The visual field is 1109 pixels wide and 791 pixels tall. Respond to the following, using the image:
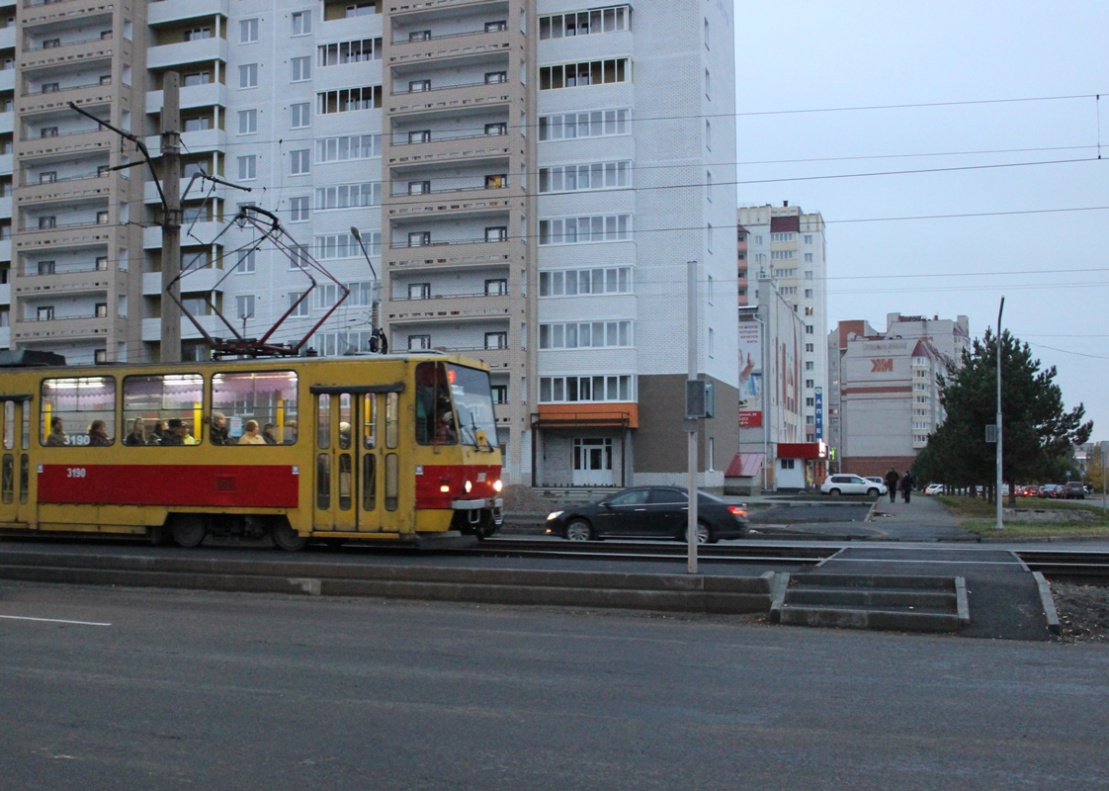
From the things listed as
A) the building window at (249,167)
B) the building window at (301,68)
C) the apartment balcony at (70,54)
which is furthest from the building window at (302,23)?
the apartment balcony at (70,54)

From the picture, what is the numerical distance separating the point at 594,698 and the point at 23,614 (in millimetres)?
7901

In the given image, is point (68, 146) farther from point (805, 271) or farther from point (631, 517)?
point (805, 271)

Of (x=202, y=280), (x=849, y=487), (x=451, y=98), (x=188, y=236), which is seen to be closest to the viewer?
(x=451, y=98)

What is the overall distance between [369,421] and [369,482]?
3.27 feet

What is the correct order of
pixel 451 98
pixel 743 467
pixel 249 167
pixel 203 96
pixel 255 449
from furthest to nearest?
pixel 743 467 → pixel 249 167 → pixel 203 96 → pixel 451 98 → pixel 255 449

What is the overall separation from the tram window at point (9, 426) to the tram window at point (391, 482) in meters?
8.22

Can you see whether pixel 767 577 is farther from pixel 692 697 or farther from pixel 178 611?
pixel 178 611

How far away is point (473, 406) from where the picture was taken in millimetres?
17984

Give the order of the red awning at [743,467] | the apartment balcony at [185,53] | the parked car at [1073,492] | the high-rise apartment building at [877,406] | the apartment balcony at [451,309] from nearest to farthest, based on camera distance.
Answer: the apartment balcony at [451,309] → the apartment balcony at [185,53] → the red awning at [743,467] → the parked car at [1073,492] → the high-rise apartment building at [877,406]

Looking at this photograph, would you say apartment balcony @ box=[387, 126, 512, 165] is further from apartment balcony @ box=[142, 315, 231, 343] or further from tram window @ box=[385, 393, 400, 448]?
tram window @ box=[385, 393, 400, 448]

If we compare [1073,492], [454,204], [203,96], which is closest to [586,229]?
[454,204]

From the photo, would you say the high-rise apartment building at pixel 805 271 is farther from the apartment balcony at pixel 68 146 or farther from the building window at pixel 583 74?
the apartment balcony at pixel 68 146

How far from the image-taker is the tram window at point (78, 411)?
19.1m

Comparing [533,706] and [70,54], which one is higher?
[70,54]
